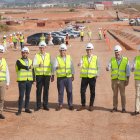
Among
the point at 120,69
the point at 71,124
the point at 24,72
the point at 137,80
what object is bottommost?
the point at 71,124

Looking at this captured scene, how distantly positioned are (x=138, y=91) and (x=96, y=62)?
147cm

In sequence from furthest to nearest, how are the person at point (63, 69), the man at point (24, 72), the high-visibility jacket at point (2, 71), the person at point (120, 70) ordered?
the person at point (63, 69) < the man at point (24, 72) < the person at point (120, 70) < the high-visibility jacket at point (2, 71)

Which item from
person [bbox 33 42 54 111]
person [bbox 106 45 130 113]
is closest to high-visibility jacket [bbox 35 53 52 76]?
person [bbox 33 42 54 111]

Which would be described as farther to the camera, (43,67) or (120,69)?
(43,67)

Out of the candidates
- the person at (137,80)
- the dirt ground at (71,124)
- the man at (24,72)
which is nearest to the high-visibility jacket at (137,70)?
the person at (137,80)

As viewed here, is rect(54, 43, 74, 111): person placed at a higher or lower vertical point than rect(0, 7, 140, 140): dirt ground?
higher

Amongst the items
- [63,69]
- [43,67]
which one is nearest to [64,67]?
[63,69]

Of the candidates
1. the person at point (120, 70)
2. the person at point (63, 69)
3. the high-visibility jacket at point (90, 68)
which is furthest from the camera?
the person at point (63, 69)

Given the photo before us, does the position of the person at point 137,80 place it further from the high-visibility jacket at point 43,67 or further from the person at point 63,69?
the high-visibility jacket at point 43,67

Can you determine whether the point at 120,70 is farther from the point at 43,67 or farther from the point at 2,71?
the point at 2,71

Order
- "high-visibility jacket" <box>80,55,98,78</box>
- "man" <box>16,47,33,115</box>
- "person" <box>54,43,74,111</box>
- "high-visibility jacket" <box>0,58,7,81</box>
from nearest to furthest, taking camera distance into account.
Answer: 1. "high-visibility jacket" <box>0,58,7,81</box>
2. "man" <box>16,47,33,115</box>
3. "high-visibility jacket" <box>80,55,98,78</box>
4. "person" <box>54,43,74,111</box>

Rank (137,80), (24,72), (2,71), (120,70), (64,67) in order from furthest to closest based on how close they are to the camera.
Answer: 1. (64,67)
2. (24,72)
3. (120,70)
4. (137,80)
5. (2,71)

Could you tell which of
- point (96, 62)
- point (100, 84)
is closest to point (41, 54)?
point (96, 62)

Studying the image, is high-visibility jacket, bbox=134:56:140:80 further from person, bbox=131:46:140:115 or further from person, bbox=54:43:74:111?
person, bbox=54:43:74:111
